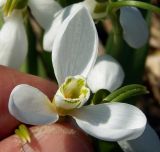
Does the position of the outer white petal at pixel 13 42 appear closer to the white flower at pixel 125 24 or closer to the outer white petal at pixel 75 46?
the white flower at pixel 125 24

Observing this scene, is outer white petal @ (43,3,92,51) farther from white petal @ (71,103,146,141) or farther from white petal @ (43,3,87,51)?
white petal @ (71,103,146,141)

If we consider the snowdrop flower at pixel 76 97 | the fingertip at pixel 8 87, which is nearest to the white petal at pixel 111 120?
the snowdrop flower at pixel 76 97

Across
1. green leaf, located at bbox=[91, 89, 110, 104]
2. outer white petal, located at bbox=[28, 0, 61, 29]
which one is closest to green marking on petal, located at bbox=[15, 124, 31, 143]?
green leaf, located at bbox=[91, 89, 110, 104]

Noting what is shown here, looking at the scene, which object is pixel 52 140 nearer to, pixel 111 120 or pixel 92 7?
pixel 111 120

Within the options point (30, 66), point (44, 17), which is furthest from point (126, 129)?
point (30, 66)

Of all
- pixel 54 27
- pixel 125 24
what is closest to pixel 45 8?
pixel 54 27
